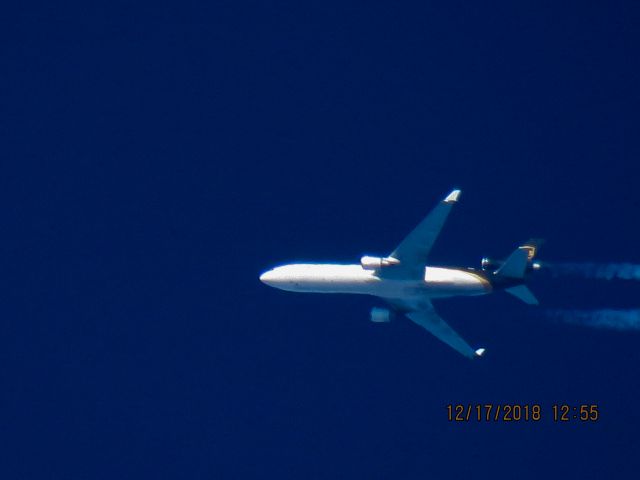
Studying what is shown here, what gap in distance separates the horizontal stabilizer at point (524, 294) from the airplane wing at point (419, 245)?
6528 millimetres

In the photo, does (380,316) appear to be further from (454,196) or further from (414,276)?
(454,196)

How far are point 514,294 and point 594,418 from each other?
43.6ft

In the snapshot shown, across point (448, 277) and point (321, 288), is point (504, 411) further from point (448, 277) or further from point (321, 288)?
point (321, 288)

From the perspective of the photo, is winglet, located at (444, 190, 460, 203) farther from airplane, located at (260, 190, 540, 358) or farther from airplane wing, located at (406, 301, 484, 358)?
airplane wing, located at (406, 301, 484, 358)

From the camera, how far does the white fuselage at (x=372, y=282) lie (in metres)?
59.9

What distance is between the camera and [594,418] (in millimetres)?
67312

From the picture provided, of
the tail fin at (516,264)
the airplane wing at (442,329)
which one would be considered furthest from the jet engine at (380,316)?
the tail fin at (516,264)

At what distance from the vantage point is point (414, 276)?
197 ft

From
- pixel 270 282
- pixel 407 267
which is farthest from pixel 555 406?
pixel 270 282

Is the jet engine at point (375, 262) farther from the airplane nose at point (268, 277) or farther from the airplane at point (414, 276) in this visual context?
the airplane nose at point (268, 277)

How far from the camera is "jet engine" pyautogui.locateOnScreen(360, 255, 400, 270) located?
5900 centimetres

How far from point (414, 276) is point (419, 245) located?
87.2 inches

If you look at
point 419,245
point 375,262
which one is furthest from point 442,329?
point 375,262

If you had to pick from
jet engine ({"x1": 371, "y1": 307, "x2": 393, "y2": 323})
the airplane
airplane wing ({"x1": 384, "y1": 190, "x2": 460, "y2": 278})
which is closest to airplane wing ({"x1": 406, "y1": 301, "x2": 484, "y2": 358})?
the airplane
